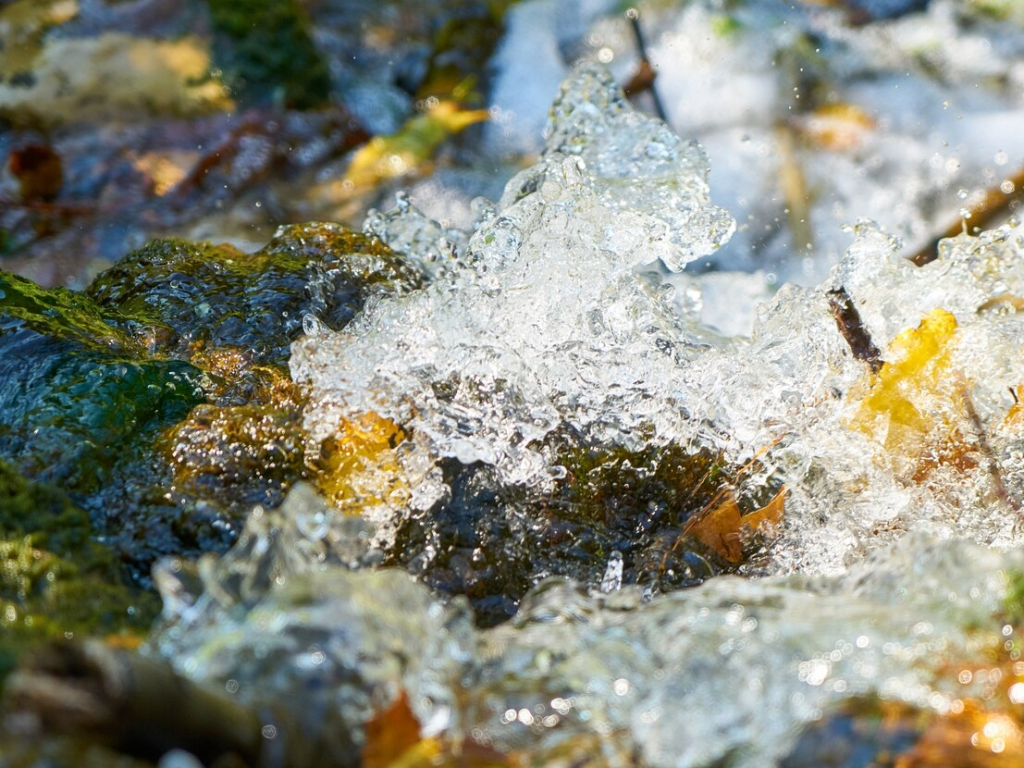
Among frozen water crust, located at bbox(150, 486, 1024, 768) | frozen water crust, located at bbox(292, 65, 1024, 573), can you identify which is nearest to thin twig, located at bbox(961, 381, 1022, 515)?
frozen water crust, located at bbox(292, 65, 1024, 573)

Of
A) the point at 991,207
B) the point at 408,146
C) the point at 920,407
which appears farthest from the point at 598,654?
the point at 408,146

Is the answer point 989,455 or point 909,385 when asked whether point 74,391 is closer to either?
point 909,385

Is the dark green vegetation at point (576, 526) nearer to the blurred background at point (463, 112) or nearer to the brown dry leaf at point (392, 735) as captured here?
the brown dry leaf at point (392, 735)

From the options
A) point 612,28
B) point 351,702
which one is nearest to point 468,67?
point 612,28

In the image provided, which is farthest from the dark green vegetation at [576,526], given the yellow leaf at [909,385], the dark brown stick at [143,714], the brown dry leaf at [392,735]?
the dark brown stick at [143,714]

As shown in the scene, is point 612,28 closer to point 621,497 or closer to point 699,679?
point 621,497

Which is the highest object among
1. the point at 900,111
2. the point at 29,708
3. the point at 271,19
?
the point at 271,19
